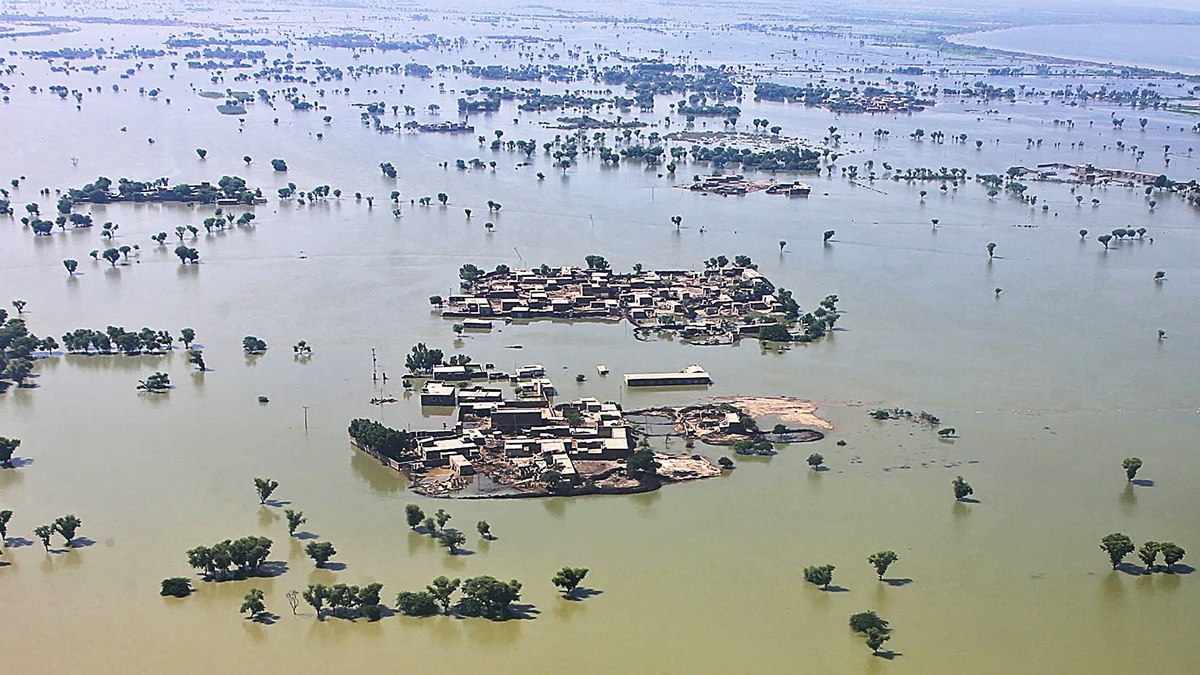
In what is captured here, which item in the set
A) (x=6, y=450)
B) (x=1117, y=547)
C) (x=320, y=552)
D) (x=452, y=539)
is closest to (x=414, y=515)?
(x=452, y=539)

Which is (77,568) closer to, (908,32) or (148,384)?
(148,384)

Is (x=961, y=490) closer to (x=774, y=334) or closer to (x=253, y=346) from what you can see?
(x=774, y=334)

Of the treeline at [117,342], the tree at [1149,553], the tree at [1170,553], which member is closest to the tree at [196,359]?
the treeline at [117,342]

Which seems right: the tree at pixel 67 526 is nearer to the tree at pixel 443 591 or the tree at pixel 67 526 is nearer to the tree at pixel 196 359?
the tree at pixel 443 591

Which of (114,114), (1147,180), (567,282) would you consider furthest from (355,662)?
(114,114)

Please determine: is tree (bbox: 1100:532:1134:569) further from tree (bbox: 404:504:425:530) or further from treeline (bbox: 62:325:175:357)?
treeline (bbox: 62:325:175:357)

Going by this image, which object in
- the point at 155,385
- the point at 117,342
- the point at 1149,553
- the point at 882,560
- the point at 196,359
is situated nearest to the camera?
the point at 882,560
